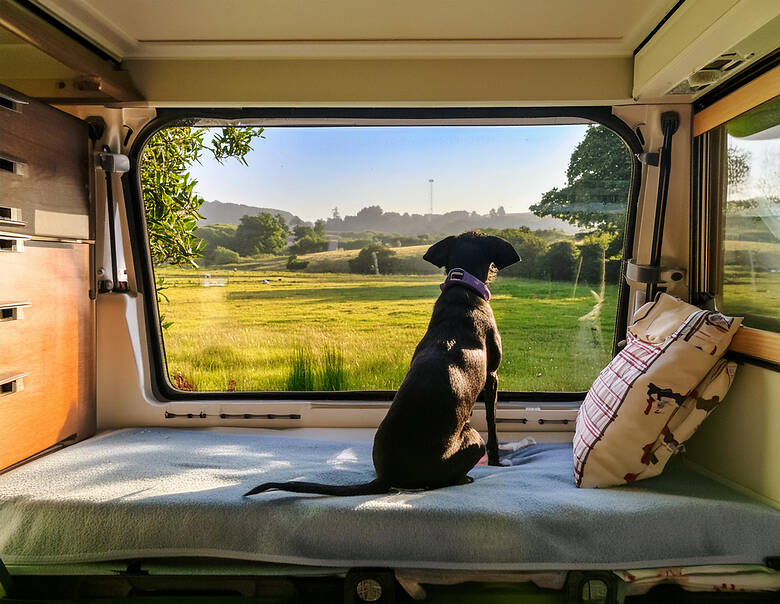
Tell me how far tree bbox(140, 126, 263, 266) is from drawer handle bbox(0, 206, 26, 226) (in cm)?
73

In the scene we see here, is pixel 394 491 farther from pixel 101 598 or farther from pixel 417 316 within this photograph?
pixel 417 316

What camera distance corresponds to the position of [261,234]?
284cm

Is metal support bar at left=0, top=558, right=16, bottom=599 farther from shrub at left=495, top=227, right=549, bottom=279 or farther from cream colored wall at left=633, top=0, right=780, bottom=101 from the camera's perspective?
cream colored wall at left=633, top=0, right=780, bottom=101

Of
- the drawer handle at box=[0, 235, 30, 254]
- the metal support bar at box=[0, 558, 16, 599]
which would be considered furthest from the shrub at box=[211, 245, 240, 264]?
the metal support bar at box=[0, 558, 16, 599]

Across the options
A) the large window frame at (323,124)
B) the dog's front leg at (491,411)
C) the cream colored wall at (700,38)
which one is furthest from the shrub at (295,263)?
the cream colored wall at (700,38)

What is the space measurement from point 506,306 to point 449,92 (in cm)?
→ 109

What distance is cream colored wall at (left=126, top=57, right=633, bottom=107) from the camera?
2.39 m

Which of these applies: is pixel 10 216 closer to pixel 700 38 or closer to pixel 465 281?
pixel 465 281

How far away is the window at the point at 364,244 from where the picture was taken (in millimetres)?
2701

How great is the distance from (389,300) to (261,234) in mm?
762

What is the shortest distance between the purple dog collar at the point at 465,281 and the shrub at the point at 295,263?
906 millimetres

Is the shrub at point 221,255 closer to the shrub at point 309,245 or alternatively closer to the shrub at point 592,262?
the shrub at point 309,245

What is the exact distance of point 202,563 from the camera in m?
1.62

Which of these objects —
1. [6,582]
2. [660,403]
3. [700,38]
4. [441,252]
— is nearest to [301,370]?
[441,252]
